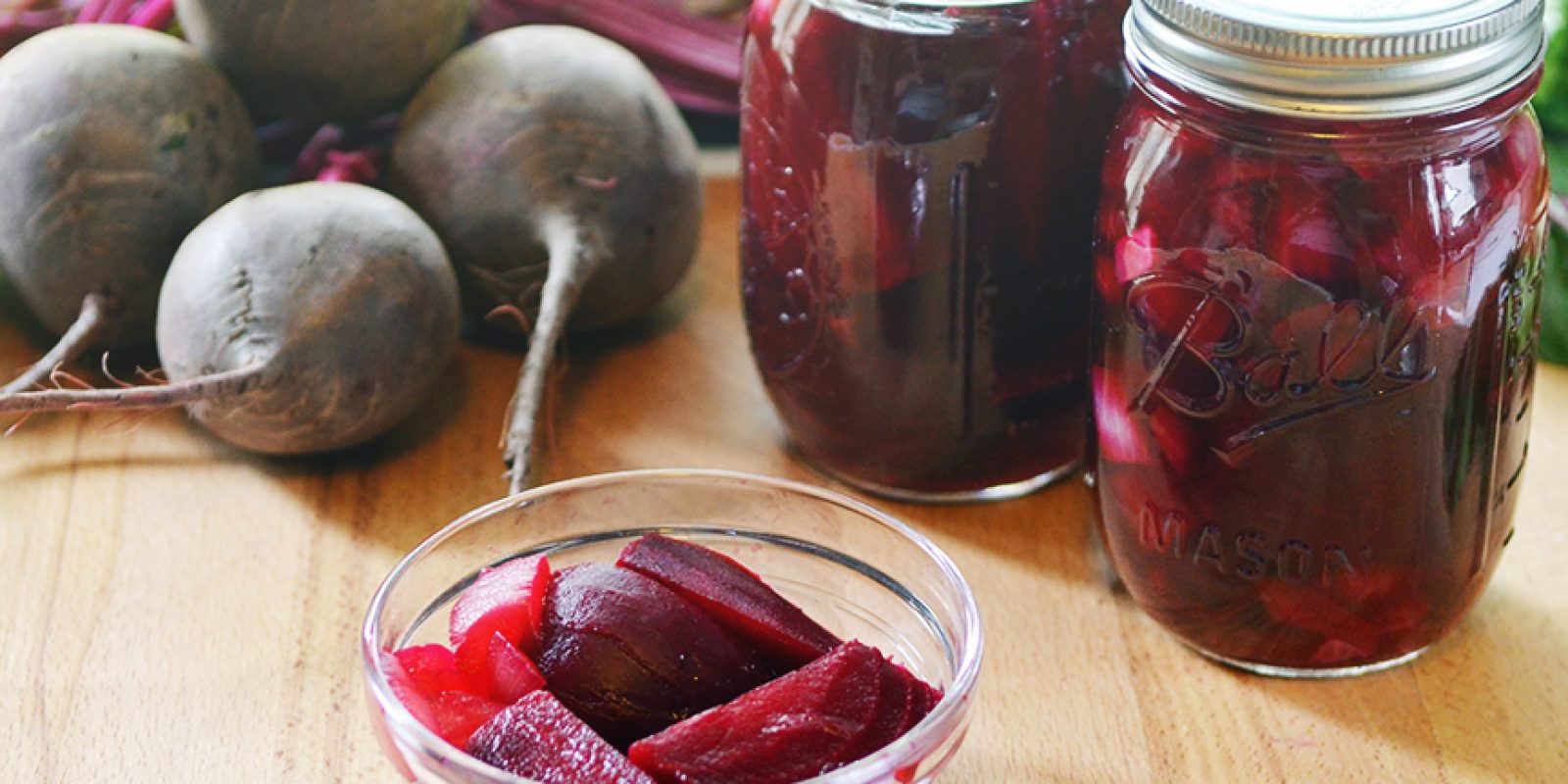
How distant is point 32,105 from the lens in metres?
1.22

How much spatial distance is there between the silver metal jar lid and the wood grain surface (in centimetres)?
35

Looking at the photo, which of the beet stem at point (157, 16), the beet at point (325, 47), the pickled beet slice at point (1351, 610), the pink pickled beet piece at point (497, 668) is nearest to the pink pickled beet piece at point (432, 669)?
the pink pickled beet piece at point (497, 668)

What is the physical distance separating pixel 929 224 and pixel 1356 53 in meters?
0.30

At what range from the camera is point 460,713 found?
816mm

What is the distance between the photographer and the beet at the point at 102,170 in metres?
1.22

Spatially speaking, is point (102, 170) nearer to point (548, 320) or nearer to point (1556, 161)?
point (548, 320)

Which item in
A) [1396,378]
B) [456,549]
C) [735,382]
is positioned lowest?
[735,382]

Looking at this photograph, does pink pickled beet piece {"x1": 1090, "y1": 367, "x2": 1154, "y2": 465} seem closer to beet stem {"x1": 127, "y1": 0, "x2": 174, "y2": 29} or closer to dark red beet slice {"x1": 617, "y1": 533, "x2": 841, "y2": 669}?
dark red beet slice {"x1": 617, "y1": 533, "x2": 841, "y2": 669}

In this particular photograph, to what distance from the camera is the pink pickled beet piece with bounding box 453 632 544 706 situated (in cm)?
82

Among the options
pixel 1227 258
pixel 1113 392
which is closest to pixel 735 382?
pixel 1113 392

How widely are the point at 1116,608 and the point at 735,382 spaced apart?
0.40 m

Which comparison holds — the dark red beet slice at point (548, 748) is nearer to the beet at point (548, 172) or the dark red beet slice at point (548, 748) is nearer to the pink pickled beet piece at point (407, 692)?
the pink pickled beet piece at point (407, 692)

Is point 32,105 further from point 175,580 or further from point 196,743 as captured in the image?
point 196,743

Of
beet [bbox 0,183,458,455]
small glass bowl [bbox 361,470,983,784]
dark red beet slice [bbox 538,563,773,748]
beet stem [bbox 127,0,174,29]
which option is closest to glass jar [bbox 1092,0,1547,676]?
small glass bowl [bbox 361,470,983,784]
